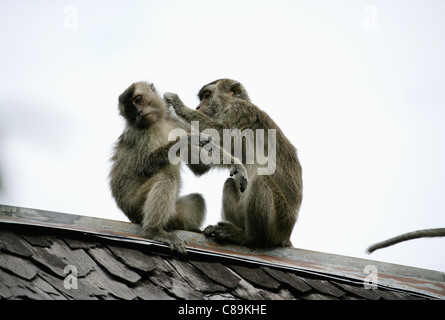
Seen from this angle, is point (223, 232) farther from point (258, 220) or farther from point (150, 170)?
point (150, 170)

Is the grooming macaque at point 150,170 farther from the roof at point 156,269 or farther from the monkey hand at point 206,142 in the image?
the roof at point 156,269

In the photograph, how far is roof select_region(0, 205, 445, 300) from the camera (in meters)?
4.97

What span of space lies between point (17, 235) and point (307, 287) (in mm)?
3127

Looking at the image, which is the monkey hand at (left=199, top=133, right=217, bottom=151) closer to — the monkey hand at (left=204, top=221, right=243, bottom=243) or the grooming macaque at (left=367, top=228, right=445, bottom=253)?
the monkey hand at (left=204, top=221, right=243, bottom=243)

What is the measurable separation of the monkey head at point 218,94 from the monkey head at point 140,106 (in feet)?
2.67

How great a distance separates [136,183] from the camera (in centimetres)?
753

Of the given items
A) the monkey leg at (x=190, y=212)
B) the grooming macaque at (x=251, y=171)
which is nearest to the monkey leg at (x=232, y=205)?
the grooming macaque at (x=251, y=171)

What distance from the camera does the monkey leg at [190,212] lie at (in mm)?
7398

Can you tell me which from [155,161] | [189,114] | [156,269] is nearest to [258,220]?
[155,161]

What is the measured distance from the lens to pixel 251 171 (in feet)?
→ 25.1

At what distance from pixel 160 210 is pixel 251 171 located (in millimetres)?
1596

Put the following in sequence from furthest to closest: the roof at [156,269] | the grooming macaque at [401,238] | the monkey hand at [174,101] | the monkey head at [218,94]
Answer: the monkey head at [218,94], the monkey hand at [174,101], the grooming macaque at [401,238], the roof at [156,269]

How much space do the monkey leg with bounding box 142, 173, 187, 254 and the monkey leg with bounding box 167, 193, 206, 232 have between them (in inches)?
12.7

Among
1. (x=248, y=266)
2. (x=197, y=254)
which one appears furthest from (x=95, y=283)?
(x=248, y=266)
